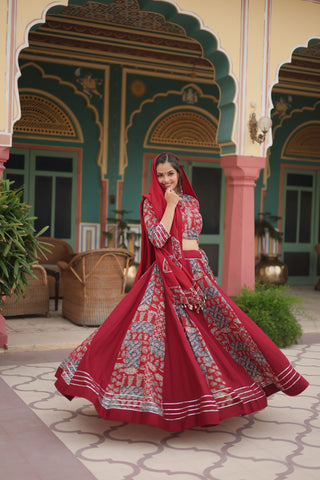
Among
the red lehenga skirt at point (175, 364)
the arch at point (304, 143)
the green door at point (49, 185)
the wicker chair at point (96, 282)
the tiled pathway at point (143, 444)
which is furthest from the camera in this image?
the arch at point (304, 143)

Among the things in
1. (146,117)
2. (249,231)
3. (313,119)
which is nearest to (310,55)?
(313,119)

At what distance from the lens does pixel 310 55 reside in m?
9.05

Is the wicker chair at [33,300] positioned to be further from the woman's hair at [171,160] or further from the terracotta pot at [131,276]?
the woman's hair at [171,160]

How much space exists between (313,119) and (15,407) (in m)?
7.90

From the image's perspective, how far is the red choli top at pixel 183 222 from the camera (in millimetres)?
3508

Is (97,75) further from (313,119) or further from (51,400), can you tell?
(51,400)

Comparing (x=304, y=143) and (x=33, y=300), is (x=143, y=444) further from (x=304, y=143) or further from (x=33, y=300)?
(x=304, y=143)

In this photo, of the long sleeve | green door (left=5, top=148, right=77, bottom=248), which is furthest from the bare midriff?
green door (left=5, top=148, right=77, bottom=248)

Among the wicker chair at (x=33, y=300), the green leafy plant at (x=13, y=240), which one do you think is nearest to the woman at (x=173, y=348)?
the green leafy plant at (x=13, y=240)

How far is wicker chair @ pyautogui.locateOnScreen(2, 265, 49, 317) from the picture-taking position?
254 inches

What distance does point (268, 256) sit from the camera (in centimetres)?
948

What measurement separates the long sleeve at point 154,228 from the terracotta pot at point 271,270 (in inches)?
231

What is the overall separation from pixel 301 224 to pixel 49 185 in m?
4.36

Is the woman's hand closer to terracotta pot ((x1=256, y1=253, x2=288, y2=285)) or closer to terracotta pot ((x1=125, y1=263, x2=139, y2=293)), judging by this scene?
terracotta pot ((x1=125, y1=263, x2=139, y2=293))
